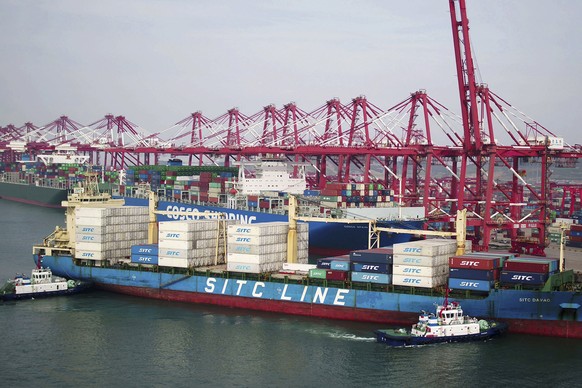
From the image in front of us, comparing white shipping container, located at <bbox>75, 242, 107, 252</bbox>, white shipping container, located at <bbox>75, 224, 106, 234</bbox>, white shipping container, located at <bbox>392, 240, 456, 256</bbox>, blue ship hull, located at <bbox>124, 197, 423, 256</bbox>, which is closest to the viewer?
white shipping container, located at <bbox>392, 240, 456, 256</bbox>

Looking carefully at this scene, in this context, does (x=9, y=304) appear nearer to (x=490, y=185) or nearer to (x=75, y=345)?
(x=75, y=345)

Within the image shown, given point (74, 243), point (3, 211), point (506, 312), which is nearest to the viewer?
point (506, 312)

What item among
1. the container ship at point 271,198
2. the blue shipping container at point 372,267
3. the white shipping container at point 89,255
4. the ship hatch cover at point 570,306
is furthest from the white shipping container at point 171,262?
the ship hatch cover at point 570,306

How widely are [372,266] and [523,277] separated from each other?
776 cm

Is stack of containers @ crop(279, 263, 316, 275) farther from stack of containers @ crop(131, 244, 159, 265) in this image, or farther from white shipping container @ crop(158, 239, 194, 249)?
stack of containers @ crop(131, 244, 159, 265)

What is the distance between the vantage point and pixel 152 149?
112500 mm

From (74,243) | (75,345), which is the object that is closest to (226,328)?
(75,345)

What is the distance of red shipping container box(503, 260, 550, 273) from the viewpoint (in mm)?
38438

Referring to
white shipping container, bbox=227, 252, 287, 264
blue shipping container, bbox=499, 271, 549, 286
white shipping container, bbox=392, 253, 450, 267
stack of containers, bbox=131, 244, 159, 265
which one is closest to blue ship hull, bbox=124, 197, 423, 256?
white shipping container, bbox=227, 252, 287, 264

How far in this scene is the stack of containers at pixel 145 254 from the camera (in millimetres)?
48281

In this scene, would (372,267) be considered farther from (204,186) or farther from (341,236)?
(204,186)

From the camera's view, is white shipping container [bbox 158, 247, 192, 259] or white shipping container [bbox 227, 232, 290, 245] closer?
white shipping container [bbox 227, 232, 290, 245]

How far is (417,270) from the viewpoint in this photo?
40062mm

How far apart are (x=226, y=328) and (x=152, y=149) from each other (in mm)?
74873
